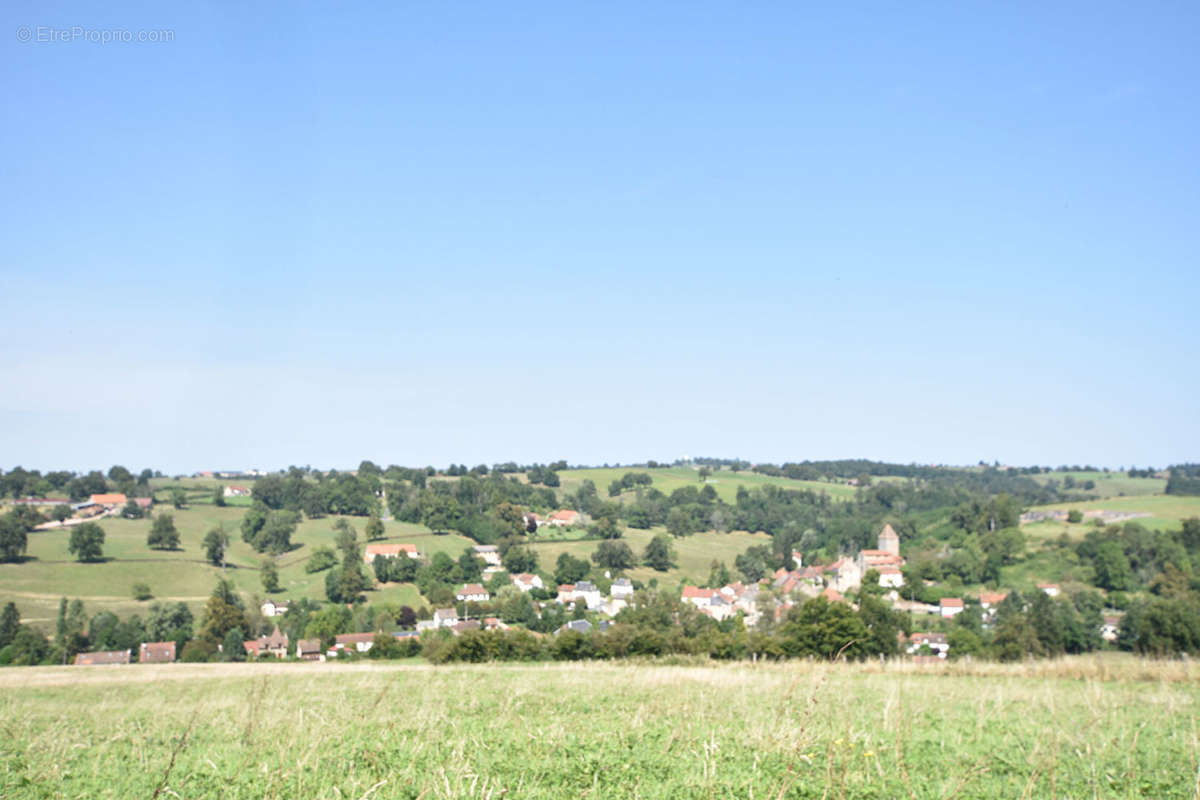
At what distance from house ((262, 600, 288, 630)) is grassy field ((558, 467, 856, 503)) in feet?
307

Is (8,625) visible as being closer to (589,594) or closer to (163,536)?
(163,536)

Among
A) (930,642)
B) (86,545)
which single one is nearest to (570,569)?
(930,642)

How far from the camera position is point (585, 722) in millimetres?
10047

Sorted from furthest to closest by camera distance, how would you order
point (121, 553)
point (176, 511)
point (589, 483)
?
A: point (589, 483)
point (176, 511)
point (121, 553)

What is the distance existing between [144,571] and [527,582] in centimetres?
4133

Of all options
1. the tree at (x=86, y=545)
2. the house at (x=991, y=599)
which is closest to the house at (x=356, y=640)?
the tree at (x=86, y=545)

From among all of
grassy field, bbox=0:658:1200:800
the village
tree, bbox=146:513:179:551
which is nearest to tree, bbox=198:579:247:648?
Result: the village

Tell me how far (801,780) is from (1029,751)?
13.2 feet

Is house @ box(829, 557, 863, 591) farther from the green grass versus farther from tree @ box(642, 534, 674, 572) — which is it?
tree @ box(642, 534, 674, 572)

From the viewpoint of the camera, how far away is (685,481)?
17975 cm

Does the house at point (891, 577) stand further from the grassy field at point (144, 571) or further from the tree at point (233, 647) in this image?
the tree at point (233, 647)

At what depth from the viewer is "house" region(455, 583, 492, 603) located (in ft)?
281

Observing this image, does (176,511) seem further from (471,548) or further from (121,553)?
(471,548)

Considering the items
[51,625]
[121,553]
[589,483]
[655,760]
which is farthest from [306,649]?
[589,483]
